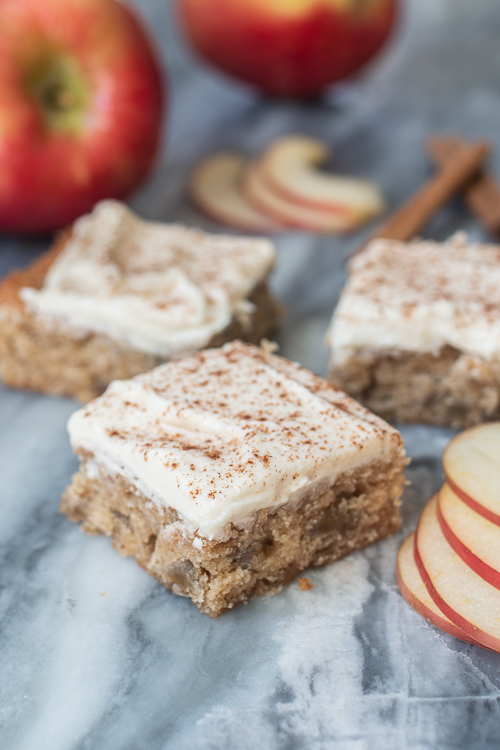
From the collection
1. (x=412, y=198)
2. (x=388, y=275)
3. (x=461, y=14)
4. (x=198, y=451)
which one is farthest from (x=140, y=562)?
(x=461, y=14)

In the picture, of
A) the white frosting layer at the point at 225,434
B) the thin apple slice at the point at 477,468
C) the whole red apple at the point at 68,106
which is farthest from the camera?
the whole red apple at the point at 68,106

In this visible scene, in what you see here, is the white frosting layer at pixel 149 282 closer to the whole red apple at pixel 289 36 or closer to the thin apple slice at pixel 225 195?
the thin apple slice at pixel 225 195

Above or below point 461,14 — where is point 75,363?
below

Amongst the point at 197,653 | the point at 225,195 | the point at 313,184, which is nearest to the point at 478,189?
the point at 313,184

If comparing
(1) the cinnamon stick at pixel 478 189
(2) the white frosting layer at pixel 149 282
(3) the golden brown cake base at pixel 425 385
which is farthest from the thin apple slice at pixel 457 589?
(1) the cinnamon stick at pixel 478 189

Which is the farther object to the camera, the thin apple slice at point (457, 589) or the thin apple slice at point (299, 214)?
the thin apple slice at point (299, 214)

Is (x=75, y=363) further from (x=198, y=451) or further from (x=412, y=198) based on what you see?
(x=412, y=198)

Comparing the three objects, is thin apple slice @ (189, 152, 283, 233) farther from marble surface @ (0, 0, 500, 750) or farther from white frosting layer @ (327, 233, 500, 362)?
marble surface @ (0, 0, 500, 750)
